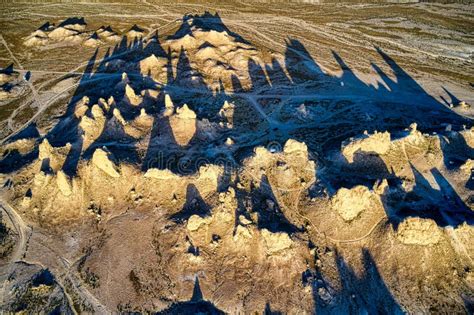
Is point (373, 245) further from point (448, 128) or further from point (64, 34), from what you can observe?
point (64, 34)

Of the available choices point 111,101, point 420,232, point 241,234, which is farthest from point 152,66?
point 420,232

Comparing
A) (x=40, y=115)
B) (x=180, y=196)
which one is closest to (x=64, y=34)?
(x=40, y=115)

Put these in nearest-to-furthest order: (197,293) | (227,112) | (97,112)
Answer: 1. (197,293)
2. (97,112)
3. (227,112)

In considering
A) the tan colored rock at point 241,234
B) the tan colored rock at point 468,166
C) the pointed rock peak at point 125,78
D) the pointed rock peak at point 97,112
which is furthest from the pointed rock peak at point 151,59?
the tan colored rock at point 468,166

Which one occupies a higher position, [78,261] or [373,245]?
[373,245]

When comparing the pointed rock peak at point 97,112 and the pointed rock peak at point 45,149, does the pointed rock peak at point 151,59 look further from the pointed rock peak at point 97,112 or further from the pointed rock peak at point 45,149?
the pointed rock peak at point 45,149

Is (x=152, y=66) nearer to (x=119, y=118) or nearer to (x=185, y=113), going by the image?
(x=119, y=118)
